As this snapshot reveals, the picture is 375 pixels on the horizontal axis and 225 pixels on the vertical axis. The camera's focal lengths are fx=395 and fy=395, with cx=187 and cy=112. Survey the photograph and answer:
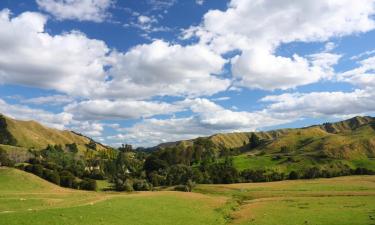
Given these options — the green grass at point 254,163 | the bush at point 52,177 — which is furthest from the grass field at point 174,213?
the green grass at point 254,163

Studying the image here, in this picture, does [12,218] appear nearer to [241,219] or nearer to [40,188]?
[241,219]

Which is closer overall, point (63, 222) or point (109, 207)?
point (63, 222)

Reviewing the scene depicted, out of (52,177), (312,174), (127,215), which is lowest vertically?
(127,215)

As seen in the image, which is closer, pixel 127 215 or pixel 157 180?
pixel 127 215

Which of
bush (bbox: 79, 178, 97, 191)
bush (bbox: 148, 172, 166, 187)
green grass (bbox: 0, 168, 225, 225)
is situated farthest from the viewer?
bush (bbox: 148, 172, 166, 187)

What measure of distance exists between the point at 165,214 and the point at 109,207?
6.78 m

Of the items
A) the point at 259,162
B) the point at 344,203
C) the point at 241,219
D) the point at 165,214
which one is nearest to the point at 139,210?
the point at 165,214

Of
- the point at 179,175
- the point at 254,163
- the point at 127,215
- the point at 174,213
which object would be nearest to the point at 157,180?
the point at 179,175

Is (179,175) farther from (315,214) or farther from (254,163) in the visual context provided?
(315,214)

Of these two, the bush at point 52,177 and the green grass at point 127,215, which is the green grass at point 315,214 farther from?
the bush at point 52,177

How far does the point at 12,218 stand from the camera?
3488cm

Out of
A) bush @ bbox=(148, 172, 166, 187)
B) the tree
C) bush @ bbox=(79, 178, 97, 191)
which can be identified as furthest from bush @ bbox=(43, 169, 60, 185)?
the tree

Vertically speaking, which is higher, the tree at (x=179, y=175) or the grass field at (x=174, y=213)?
the tree at (x=179, y=175)

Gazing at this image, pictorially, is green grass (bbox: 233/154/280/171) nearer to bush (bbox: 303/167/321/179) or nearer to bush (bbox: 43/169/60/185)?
bush (bbox: 303/167/321/179)
